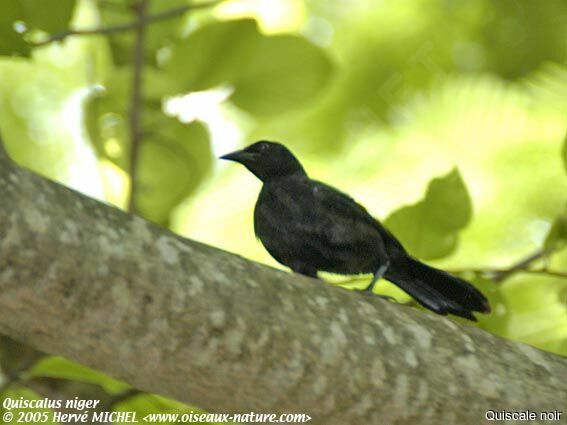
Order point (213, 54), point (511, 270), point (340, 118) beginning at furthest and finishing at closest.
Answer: point (340, 118) < point (213, 54) < point (511, 270)

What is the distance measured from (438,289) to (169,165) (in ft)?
3.91

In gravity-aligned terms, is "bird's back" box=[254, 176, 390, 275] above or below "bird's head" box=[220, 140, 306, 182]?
below

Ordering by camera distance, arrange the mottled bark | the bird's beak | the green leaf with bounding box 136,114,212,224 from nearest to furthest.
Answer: the mottled bark → the green leaf with bounding box 136,114,212,224 → the bird's beak

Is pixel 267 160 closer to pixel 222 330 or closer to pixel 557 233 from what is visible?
pixel 557 233

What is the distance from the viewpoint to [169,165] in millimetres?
3869

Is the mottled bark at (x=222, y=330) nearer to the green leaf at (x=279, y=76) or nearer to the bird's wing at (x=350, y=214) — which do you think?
the bird's wing at (x=350, y=214)

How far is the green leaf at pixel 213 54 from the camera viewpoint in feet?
12.6

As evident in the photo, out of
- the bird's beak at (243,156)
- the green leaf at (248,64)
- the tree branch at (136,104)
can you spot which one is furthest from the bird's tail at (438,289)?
the tree branch at (136,104)

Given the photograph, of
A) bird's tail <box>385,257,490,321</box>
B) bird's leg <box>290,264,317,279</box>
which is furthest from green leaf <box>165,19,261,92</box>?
bird's tail <box>385,257,490,321</box>

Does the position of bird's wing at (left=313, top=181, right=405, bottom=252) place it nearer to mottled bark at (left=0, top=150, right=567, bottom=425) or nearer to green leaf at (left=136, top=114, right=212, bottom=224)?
green leaf at (left=136, top=114, right=212, bottom=224)

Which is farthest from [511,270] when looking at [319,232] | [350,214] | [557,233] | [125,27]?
[125,27]

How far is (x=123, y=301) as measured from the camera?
219 centimetres

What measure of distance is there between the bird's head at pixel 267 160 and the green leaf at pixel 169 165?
0.45ft

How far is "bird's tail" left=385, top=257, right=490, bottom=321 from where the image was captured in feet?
11.0
